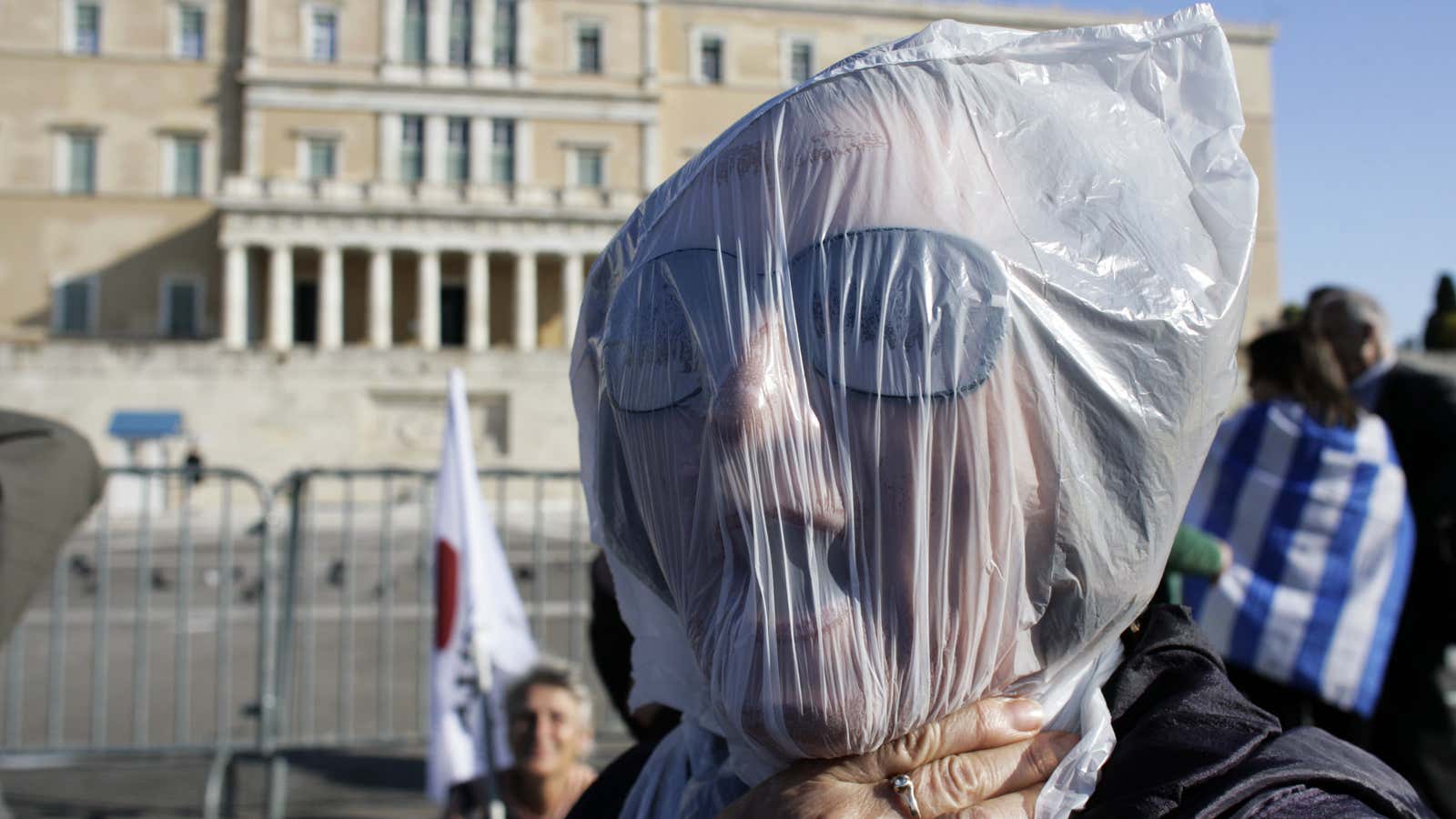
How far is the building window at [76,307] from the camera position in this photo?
3416cm

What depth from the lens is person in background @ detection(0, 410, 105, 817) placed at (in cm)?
214

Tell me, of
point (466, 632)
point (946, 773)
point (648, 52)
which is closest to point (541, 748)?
point (466, 632)

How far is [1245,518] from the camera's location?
2.85 m

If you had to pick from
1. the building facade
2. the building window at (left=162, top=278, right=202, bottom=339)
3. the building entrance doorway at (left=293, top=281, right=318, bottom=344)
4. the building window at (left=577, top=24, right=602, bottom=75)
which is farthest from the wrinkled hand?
the building window at (left=577, top=24, right=602, bottom=75)

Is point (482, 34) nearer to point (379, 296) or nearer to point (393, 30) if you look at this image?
point (393, 30)

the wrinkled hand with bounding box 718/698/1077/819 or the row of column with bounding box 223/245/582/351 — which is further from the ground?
the row of column with bounding box 223/245/582/351

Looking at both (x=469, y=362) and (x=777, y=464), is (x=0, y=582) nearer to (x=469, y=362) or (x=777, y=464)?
(x=777, y=464)

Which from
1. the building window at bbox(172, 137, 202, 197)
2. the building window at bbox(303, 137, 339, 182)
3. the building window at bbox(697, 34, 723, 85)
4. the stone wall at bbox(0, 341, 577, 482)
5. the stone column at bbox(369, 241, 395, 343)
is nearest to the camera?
the stone wall at bbox(0, 341, 577, 482)

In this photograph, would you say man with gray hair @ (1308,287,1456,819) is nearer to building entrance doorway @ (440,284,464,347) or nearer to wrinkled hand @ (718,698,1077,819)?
wrinkled hand @ (718,698,1077,819)

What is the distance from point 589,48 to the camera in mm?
37656

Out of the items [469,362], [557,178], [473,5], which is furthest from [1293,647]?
[473,5]

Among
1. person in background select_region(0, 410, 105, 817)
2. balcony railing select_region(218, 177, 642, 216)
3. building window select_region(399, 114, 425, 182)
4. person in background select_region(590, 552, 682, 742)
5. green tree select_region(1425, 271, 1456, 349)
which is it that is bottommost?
person in background select_region(590, 552, 682, 742)

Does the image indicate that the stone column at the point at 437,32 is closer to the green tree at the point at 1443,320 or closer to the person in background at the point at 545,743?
the green tree at the point at 1443,320

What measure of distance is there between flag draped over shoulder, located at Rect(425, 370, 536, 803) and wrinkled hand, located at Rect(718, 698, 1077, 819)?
9.03 feet
